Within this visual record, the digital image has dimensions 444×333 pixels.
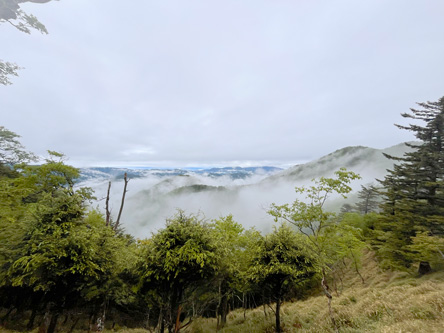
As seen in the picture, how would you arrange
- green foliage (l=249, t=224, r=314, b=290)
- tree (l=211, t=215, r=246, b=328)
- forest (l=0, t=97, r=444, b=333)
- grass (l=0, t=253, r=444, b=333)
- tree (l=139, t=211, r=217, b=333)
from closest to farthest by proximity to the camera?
grass (l=0, t=253, r=444, b=333), tree (l=139, t=211, r=217, b=333), forest (l=0, t=97, r=444, b=333), tree (l=211, t=215, r=246, b=328), green foliage (l=249, t=224, r=314, b=290)

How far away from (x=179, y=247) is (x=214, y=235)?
5.78 ft

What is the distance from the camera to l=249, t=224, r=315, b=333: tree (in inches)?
413

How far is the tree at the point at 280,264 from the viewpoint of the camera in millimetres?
10492

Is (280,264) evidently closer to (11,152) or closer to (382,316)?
Result: (382,316)

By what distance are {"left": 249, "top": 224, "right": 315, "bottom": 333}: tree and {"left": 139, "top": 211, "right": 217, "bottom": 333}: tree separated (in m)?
3.39

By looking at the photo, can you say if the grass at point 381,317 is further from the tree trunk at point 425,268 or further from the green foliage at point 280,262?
the tree trunk at point 425,268

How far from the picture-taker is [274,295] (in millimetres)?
11797

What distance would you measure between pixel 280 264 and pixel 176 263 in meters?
5.78

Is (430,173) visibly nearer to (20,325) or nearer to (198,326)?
(198,326)

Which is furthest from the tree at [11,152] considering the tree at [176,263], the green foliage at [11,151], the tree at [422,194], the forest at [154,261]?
the tree at [422,194]

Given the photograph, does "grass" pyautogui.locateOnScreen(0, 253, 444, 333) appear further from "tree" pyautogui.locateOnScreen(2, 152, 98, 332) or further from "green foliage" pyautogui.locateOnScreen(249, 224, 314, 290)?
"tree" pyautogui.locateOnScreen(2, 152, 98, 332)

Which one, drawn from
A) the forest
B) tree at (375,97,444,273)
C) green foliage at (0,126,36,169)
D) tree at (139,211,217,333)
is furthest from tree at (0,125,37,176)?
tree at (375,97,444,273)

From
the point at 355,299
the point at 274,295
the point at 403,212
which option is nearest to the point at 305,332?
the point at 274,295

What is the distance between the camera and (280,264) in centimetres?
1048
